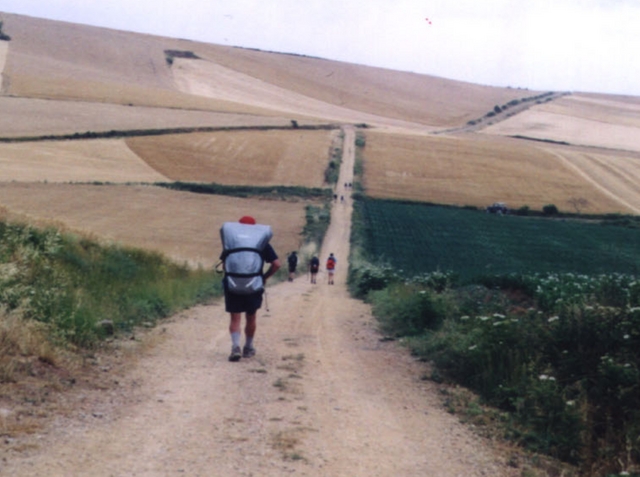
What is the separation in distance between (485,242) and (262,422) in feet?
128

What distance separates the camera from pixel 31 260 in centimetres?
1138

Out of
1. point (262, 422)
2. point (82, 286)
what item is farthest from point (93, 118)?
point (262, 422)

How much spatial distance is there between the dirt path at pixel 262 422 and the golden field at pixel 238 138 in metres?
11.7

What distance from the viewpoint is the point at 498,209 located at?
6078 centimetres

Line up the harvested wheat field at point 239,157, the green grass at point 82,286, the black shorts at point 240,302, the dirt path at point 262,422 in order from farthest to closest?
the harvested wheat field at point 239,157 → the black shorts at point 240,302 → the green grass at point 82,286 → the dirt path at point 262,422

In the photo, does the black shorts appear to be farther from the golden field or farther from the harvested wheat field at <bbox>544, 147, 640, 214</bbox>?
the harvested wheat field at <bbox>544, 147, 640, 214</bbox>

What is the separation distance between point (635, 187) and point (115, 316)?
223 ft

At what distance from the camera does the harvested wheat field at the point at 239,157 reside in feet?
206

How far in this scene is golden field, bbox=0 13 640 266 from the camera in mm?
49000

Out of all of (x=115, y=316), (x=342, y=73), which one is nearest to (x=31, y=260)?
(x=115, y=316)

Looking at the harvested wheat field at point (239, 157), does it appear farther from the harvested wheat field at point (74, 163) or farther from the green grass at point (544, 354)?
the green grass at point (544, 354)

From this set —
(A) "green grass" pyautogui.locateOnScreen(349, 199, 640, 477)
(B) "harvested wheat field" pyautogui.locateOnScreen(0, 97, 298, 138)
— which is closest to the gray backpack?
(A) "green grass" pyautogui.locateOnScreen(349, 199, 640, 477)

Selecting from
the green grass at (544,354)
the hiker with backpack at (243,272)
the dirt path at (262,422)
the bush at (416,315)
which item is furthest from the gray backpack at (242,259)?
the bush at (416,315)

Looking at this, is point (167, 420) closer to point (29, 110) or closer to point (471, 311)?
point (471, 311)
